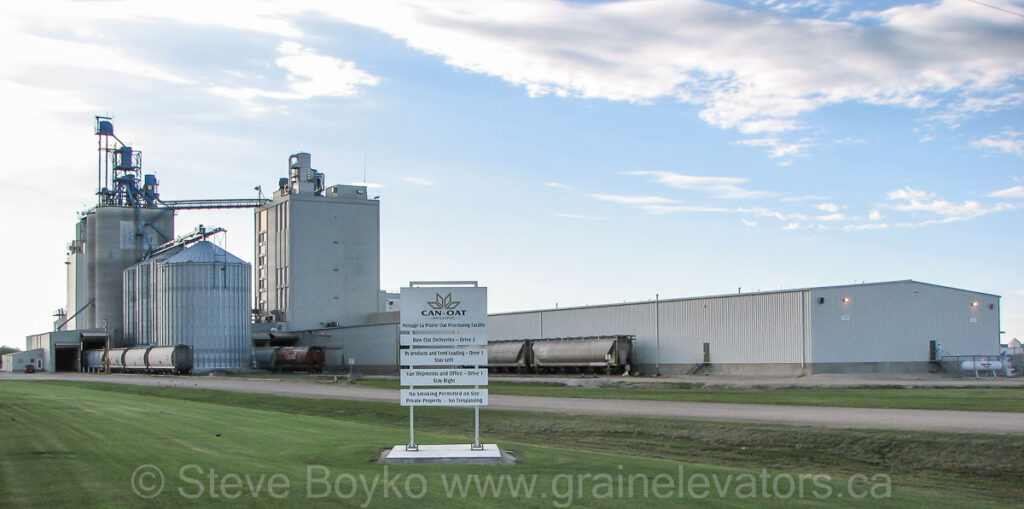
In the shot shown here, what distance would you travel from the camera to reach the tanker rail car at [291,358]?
9288 centimetres

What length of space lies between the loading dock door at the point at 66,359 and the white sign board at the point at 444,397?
111 metres

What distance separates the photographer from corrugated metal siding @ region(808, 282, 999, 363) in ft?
186

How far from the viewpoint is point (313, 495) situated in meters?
12.6

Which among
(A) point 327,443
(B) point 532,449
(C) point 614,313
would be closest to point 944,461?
(B) point 532,449

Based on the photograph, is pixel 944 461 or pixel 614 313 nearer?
pixel 944 461

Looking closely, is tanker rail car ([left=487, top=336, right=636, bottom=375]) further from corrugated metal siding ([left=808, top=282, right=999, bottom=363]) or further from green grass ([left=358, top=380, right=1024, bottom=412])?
green grass ([left=358, top=380, right=1024, bottom=412])

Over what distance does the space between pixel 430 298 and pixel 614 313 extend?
55.8 meters

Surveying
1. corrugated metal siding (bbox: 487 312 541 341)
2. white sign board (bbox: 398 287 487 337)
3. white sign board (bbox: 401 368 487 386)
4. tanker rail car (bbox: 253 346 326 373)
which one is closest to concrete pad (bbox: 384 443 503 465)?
white sign board (bbox: 401 368 487 386)

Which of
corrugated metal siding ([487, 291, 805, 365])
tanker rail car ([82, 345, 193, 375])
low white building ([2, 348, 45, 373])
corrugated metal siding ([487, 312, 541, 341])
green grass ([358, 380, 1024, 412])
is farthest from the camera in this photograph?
low white building ([2, 348, 45, 373])

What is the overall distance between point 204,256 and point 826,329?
66.9 metres

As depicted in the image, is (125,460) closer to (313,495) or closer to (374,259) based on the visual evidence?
(313,495)

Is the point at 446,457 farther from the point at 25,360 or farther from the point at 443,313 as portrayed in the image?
the point at 25,360

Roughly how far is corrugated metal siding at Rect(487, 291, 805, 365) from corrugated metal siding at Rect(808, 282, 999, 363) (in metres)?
1.67

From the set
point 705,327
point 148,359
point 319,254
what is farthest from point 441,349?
point 319,254
